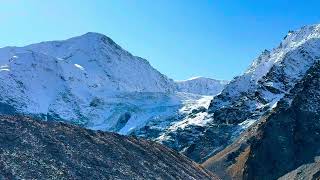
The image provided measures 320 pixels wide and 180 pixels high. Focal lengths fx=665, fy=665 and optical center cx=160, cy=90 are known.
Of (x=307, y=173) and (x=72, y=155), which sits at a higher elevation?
(x=307, y=173)

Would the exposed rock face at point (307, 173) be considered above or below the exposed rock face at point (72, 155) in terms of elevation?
above

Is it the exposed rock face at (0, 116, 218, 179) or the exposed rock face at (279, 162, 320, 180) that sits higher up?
the exposed rock face at (279, 162, 320, 180)

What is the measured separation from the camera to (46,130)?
183ft

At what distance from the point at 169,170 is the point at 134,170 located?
6322 millimetres

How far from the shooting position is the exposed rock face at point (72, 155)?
47.4 metres

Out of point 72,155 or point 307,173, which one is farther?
point 307,173

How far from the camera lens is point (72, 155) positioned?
172ft

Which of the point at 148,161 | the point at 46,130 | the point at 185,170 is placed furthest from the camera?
the point at 185,170

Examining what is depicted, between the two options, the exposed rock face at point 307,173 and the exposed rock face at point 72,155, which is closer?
the exposed rock face at point 72,155

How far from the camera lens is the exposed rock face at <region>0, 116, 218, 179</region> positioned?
156 ft

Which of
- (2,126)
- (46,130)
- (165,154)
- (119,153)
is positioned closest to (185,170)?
(165,154)

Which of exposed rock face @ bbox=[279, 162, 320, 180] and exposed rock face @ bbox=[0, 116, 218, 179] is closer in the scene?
exposed rock face @ bbox=[0, 116, 218, 179]

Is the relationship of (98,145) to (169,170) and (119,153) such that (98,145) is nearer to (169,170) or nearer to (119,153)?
(119,153)

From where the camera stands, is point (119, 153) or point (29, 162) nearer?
point (29, 162)
